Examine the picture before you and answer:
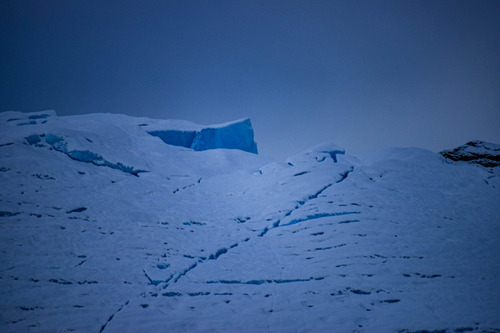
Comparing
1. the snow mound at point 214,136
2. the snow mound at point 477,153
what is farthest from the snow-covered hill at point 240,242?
the snow mound at point 214,136

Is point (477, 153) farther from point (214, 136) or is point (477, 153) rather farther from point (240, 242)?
point (214, 136)

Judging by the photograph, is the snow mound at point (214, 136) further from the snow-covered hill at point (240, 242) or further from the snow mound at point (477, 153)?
the snow mound at point (477, 153)

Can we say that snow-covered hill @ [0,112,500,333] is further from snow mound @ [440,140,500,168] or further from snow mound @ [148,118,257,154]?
snow mound @ [148,118,257,154]

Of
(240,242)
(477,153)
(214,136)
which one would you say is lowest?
(240,242)

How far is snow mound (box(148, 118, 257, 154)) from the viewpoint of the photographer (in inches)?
955

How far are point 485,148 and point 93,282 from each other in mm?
23862

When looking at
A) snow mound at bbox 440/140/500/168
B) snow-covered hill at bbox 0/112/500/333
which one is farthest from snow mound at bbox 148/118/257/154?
snow mound at bbox 440/140/500/168

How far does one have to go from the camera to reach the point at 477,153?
17.5m

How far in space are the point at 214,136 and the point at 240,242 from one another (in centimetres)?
1721

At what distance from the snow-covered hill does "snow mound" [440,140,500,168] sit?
0.21 m

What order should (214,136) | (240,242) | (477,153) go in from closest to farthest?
(240,242) → (477,153) → (214,136)

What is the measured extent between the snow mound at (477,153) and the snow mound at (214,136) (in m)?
17.6

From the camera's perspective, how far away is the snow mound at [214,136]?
955 inches

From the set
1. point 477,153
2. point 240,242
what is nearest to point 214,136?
point 240,242
